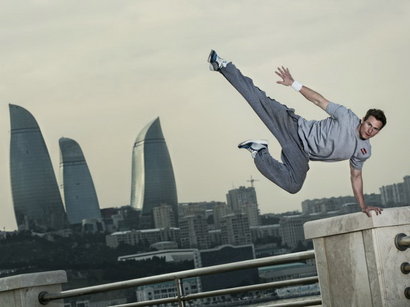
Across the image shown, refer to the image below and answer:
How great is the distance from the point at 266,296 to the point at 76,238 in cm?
5458

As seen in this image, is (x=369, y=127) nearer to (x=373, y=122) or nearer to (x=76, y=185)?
(x=373, y=122)

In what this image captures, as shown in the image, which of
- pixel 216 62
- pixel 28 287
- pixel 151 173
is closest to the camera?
pixel 216 62

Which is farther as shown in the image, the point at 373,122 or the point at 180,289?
the point at 180,289

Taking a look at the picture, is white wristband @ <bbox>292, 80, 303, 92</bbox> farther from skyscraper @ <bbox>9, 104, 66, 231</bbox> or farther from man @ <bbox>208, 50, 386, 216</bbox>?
skyscraper @ <bbox>9, 104, 66, 231</bbox>

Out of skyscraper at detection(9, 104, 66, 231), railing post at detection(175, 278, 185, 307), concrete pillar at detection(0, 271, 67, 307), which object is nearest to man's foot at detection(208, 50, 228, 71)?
railing post at detection(175, 278, 185, 307)

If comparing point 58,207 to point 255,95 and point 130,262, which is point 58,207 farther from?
point 255,95

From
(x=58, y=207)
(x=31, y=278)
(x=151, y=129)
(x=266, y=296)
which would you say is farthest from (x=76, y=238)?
(x=31, y=278)

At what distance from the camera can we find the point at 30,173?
17025 centimetres

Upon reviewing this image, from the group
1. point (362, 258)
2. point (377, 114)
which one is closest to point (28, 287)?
point (362, 258)

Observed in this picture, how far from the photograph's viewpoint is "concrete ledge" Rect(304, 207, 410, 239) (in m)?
8.35

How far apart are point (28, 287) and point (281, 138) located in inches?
160

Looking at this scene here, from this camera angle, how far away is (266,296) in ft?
330

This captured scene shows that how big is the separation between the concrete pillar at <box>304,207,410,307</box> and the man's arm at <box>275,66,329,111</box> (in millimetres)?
849

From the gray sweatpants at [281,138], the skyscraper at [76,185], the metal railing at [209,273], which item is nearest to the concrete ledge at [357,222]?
the metal railing at [209,273]
